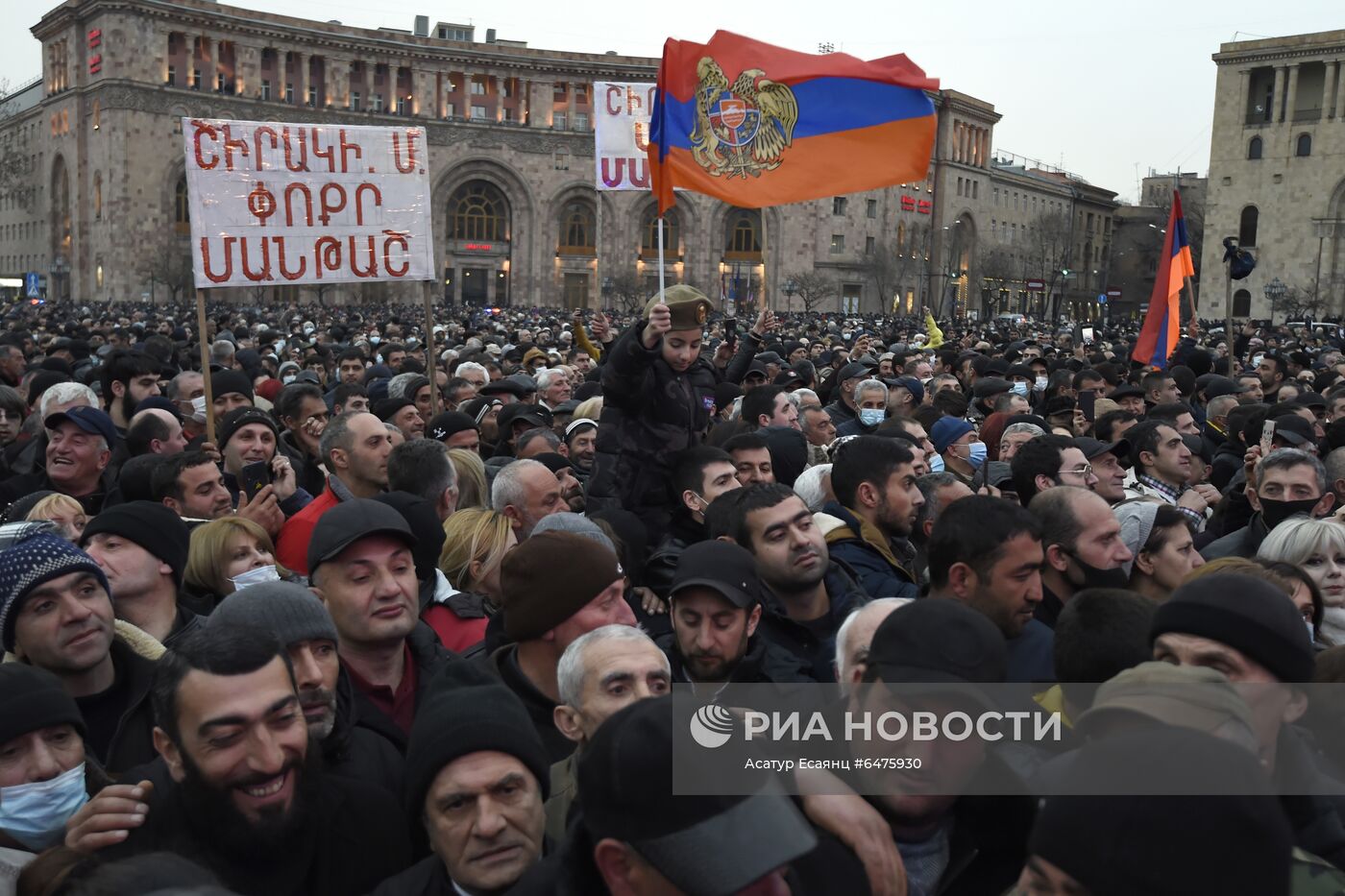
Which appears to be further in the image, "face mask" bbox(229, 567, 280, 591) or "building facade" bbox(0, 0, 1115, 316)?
"building facade" bbox(0, 0, 1115, 316)

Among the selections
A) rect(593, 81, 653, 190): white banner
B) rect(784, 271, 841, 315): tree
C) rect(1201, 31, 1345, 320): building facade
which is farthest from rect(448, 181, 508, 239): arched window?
rect(593, 81, 653, 190): white banner

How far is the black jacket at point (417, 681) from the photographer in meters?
3.43

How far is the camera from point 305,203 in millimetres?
8297

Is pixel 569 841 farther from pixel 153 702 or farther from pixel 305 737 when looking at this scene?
pixel 153 702

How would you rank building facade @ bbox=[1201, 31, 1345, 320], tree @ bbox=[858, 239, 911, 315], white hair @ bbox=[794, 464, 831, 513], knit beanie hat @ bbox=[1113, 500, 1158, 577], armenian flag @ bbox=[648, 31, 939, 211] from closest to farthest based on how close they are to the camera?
knit beanie hat @ bbox=[1113, 500, 1158, 577] → white hair @ bbox=[794, 464, 831, 513] → armenian flag @ bbox=[648, 31, 939, 211] → building facade @ bbox=[1201, 31, 1345, 320] → tree @ bbox=[858, 239, 911, 315]

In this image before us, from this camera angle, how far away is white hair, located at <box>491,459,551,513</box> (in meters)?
5.38

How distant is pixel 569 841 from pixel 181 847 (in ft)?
3.38

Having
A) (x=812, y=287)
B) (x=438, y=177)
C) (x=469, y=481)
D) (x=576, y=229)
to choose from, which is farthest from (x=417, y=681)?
(x=812, y=287)

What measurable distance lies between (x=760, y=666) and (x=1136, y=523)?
1852 mm

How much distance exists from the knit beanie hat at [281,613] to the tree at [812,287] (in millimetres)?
65680

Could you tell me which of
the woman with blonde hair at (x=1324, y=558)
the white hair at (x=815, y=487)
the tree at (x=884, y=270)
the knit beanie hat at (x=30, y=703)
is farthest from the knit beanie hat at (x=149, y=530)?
the tree at (x=884, y=270)

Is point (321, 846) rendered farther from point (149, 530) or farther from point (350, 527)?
point (149, 530)

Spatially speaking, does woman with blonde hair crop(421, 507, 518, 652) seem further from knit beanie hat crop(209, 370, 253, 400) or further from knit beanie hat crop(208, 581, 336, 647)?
knit beanie hat crop(209, 370, 253, 400)

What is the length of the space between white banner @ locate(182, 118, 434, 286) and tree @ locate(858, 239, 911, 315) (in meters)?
64.1
